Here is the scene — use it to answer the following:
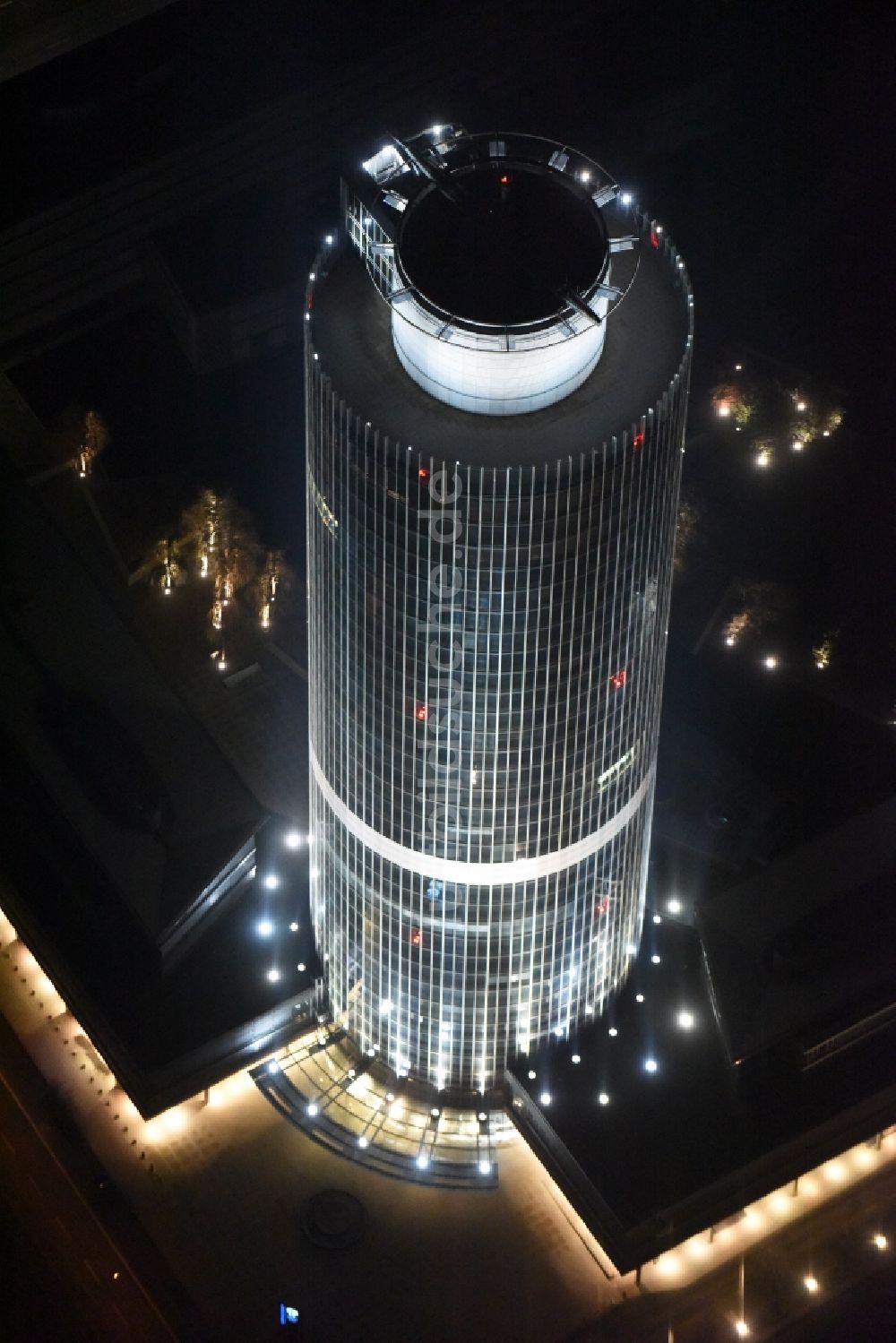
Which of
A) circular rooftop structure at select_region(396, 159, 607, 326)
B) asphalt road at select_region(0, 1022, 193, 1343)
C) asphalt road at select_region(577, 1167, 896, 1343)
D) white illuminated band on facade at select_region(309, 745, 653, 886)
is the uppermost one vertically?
circular rooftop structure at select_region(396, 159, 607, 326)

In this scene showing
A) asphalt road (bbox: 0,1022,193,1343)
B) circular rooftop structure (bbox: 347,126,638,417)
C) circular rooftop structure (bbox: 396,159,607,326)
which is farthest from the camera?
asphalt road (bbox: 0,1022,193,1343)

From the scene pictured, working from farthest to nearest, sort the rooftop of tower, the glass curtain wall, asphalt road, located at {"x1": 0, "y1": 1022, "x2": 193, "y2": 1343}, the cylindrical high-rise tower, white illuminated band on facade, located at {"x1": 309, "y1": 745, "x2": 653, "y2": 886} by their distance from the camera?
asphalt road, located at {"x1": 0, "y1": 1022, "x2": 193, "y2": 1343} → white illuminated band on facade, located at {"x1": 309, "y1": 745, "x2": 653, "y2": 886} → the glass curtain wall → the rooftop of tower → the cylindrical high-rise tower

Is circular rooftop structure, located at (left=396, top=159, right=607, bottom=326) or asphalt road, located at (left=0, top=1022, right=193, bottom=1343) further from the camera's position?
asphalt road, located at (left=0, top=1022, right=193, bottom=1343)

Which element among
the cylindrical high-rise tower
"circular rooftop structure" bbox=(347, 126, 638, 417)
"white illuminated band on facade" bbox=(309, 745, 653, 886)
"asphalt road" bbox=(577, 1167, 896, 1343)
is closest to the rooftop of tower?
the cylindrical high-rise tower

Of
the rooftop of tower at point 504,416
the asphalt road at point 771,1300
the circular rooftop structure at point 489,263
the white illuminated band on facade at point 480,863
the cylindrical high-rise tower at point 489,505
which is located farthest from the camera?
the asphalt road at point 771,1300

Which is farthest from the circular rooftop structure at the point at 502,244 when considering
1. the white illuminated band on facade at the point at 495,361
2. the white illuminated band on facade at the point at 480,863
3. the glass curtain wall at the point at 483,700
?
the white illuminated band on facade at the point at 480,863

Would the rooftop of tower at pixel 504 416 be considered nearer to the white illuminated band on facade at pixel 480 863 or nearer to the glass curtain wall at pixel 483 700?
the glass curtain wall at pixel 483 700

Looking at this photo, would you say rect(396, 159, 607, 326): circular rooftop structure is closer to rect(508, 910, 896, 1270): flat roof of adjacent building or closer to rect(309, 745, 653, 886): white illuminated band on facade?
rect(309, 745, 653, 886): white illuminated band on facade
